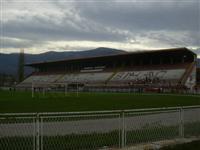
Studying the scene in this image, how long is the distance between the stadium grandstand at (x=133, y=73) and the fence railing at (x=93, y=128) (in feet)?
158

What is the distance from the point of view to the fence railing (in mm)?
7768

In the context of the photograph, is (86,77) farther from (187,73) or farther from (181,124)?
(181,124)

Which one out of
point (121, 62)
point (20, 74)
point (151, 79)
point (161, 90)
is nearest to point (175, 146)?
point (161, 90)

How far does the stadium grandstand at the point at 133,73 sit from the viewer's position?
213ft

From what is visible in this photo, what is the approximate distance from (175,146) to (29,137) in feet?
12.2

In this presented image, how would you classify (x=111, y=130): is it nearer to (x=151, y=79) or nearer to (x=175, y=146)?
(x=175, y=146)

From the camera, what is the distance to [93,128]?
1009 centimetres

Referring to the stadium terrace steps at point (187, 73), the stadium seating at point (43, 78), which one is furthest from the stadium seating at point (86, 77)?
the stadium terrace steps at point (187, 73)

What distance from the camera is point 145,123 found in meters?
10.5

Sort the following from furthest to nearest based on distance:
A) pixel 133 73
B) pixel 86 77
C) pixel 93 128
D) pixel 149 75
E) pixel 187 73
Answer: pixel 86 77 → pixel 133 73 → pixel 149 75 → pixel 187 73 → pixel 93 128

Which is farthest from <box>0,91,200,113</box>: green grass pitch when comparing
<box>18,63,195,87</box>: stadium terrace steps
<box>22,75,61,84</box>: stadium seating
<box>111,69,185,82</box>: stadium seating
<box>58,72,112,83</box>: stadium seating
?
<box>22,75,61,84</box>: stadium seating

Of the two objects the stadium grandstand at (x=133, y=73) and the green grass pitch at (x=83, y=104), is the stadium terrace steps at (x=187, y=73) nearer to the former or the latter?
the stadium grandstand at (x=133, y=73)

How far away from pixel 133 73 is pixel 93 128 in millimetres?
67304

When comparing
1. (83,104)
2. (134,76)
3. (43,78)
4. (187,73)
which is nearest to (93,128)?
(83,104)
